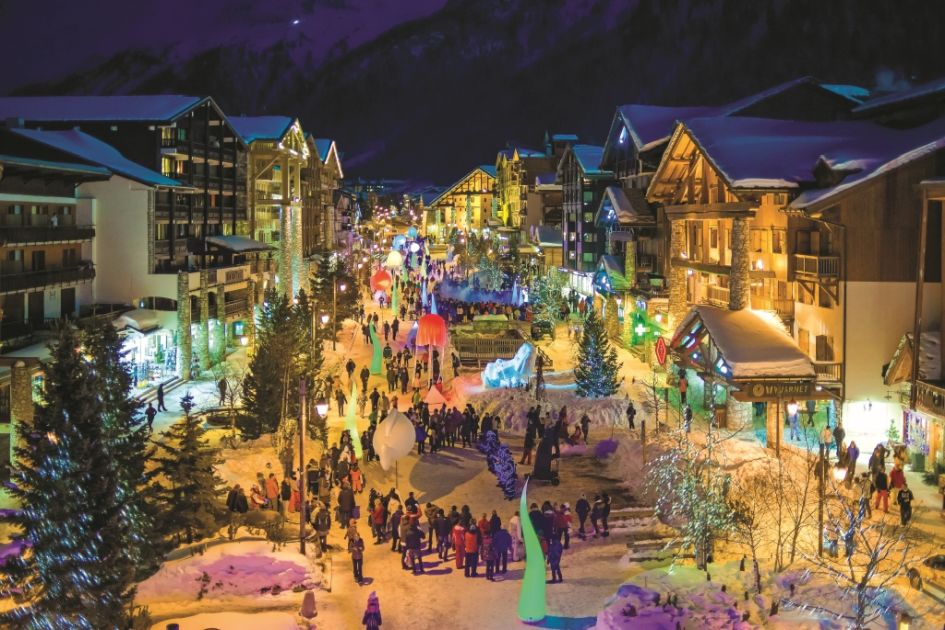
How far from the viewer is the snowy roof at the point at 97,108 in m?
44.7

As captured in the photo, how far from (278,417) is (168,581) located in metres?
11.4

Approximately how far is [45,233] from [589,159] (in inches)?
1566

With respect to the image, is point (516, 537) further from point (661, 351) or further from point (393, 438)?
point (661, 351)

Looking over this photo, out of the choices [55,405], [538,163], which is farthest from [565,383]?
[538,163]

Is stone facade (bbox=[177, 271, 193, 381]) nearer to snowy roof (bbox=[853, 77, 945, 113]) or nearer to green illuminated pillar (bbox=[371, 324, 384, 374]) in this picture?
green illuminated pillar (bbox=[371, 324, 384, 374])

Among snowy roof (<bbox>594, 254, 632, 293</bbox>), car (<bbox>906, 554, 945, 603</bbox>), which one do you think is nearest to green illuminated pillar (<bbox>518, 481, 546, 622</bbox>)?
car (<bbox>906, 554, 945, 603</bbox>)

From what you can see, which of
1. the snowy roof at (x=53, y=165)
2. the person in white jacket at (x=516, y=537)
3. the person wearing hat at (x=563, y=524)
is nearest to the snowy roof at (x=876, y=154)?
the person wearing hat at (x=563, y=524)

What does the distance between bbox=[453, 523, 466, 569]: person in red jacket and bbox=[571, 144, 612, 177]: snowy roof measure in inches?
1751

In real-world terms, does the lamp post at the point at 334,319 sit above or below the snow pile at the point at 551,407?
above

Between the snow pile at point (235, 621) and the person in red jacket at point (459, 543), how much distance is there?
431cm

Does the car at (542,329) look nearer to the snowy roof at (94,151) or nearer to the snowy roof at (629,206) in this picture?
the snowy roof at (629,206)

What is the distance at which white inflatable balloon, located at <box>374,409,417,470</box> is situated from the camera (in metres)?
25.0

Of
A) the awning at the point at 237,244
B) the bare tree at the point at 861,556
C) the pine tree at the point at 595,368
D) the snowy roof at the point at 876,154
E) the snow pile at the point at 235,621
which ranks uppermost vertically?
the snowy roof at the point at 876,154

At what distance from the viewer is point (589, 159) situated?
210 feet
